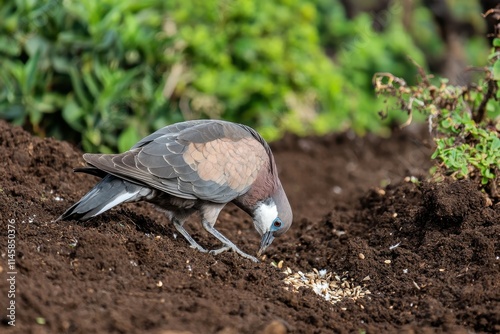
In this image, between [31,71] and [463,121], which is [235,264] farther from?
[31,71]

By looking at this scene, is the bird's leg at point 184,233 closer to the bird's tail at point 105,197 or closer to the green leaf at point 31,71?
the bird's tail at point 105,197

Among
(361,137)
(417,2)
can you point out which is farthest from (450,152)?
(417,2)

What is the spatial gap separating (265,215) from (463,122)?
63.4 inches

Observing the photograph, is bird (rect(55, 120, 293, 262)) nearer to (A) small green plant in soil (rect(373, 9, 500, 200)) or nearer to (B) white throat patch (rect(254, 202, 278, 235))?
(B) white throat patch (rect(254, 202, 278, 235))

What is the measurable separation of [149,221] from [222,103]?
3.87 meters

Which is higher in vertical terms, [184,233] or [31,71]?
[31,71]

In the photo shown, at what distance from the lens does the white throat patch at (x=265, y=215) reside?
5.88 meters

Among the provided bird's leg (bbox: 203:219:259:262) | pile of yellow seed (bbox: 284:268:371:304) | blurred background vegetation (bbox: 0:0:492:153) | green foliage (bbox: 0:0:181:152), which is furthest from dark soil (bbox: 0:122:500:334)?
blurred background vegetation (bbox: 0:0:492:153)

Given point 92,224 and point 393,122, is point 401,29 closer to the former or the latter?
point 393,122

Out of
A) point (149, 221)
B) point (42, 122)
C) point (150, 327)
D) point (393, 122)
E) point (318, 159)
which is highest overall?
point (150, 327)

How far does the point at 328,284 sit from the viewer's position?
16.8 ft

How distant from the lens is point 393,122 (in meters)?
11.6

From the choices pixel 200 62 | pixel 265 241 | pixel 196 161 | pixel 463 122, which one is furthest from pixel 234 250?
pixel 200 62

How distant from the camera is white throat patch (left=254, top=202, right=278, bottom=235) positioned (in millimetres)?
5879
